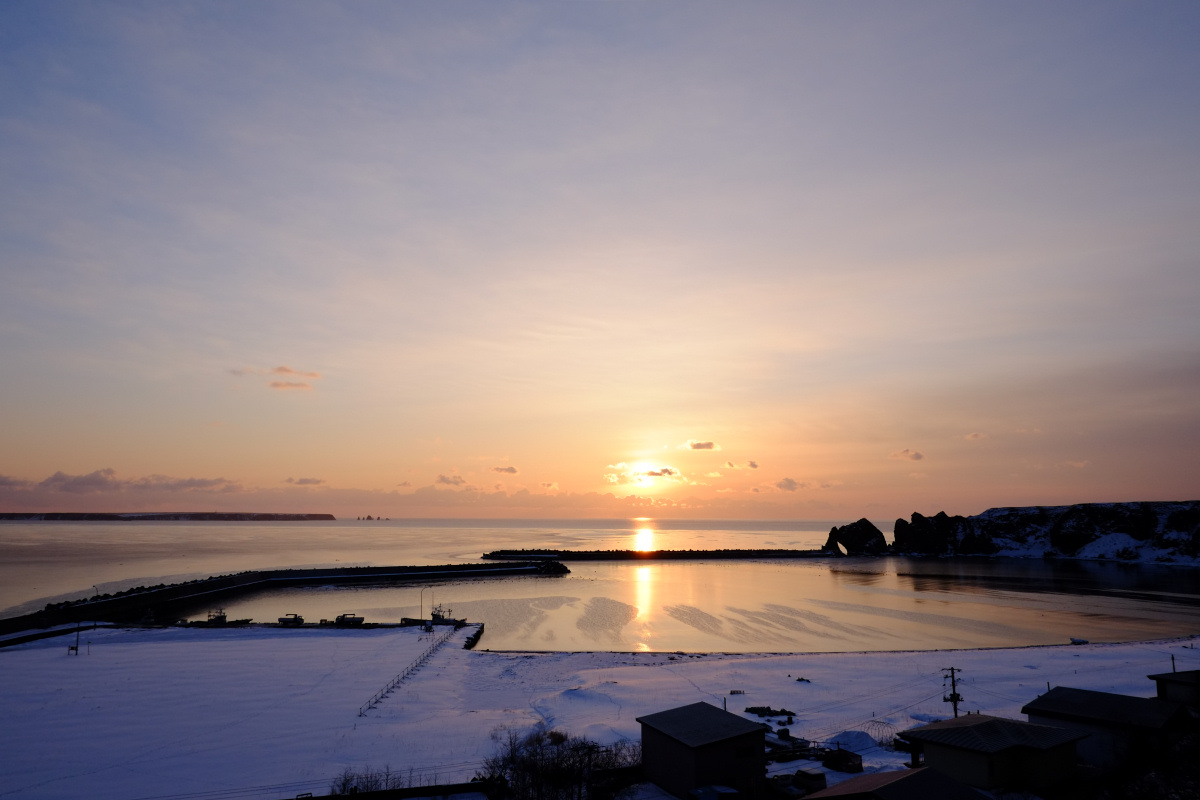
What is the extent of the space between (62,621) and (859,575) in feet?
359

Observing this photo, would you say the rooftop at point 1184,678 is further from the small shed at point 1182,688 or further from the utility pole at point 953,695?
the utility pole at point 953,695

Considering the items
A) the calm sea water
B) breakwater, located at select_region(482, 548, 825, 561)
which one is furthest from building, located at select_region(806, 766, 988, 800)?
breakwater, located at select_region(482, 548, 825, 561)

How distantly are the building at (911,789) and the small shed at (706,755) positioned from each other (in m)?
3.25

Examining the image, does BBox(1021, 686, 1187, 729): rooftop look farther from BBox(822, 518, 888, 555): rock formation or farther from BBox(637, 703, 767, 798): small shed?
BBox(822, 518, 888, 555): rock formation

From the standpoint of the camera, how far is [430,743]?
27203 millimetres

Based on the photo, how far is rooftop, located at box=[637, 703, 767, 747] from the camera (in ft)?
71.1

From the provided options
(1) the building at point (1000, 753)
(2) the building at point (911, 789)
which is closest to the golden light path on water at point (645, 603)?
(1) the building at point (1000, 753)

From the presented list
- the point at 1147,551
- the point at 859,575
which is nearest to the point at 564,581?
the point at 859,575

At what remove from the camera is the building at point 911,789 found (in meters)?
17.2

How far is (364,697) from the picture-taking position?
34.7 metres

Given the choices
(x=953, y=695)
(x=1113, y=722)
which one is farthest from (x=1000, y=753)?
(x=953, y=695)

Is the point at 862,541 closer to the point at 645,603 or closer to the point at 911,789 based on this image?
the point at 645,603

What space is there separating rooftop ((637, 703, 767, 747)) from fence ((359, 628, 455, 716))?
1594cm

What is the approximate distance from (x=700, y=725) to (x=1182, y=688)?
2167 centimetres
